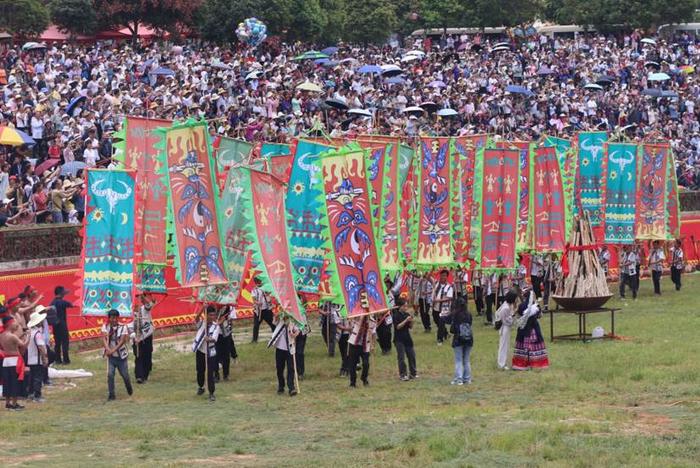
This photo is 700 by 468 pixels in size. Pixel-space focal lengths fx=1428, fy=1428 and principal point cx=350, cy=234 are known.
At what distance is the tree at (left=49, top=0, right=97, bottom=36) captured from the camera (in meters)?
53.1

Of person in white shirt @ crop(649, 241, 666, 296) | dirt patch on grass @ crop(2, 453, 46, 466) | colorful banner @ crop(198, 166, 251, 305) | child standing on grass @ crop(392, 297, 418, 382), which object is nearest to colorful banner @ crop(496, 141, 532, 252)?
person in white shirt @ crop(649, 241, 666, 296)

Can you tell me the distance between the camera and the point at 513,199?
31.1 m

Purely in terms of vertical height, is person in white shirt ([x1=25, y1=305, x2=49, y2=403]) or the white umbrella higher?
the white umbrella

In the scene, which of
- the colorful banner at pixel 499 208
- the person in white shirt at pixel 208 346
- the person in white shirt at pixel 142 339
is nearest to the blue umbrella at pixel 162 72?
the colorful banner at pixel 499 208

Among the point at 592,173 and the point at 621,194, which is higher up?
the point at 592,173

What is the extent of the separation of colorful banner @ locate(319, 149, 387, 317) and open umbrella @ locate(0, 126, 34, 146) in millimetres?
10607

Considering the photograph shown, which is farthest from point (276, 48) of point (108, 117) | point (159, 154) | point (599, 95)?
point (159, 154)

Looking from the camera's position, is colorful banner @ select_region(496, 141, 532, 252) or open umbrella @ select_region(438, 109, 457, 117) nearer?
colorful banner @ select_region(496, 141, 532, 252)

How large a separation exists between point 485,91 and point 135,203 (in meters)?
29.3

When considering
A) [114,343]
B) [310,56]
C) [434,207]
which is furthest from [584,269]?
[310,56]

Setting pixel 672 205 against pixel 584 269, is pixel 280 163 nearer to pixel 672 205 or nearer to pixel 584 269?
pixel 584 269

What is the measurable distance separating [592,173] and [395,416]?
50.8 feet

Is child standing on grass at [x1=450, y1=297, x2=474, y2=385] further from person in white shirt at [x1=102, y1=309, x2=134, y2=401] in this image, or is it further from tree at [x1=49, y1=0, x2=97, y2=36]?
tree at [x1=49, y1=0, x2=97, y2=36]

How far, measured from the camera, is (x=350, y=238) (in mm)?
23672
